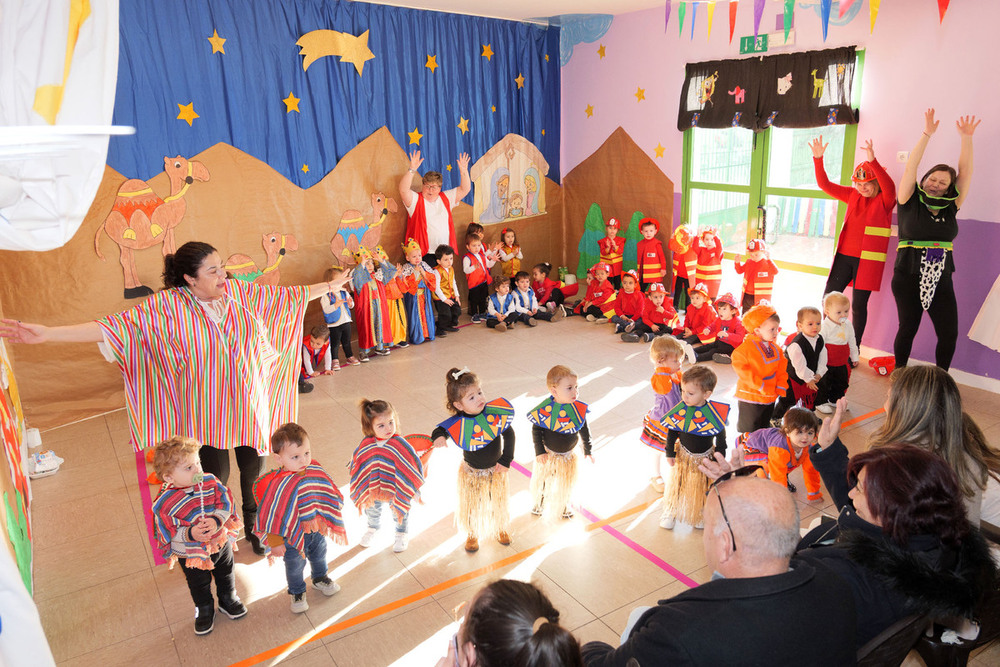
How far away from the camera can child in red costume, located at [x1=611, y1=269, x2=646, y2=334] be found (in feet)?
24.6

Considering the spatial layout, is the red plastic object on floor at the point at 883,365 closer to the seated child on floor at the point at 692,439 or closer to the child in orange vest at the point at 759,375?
the child in orange vest at the point at 759,375

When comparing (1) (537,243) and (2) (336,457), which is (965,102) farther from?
(2) (336,457)

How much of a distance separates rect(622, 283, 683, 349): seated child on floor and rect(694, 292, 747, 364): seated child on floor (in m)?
0.57

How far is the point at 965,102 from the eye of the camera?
5465 millimetres

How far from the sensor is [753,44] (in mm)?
6793

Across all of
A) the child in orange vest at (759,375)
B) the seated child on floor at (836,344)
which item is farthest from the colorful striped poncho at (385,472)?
the seated child on floor at (836,344)

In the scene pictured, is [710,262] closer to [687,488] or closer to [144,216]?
[687,488]

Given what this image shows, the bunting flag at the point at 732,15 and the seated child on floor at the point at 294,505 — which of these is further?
the bunting flag at the point at 732,15

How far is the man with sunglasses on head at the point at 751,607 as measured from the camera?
167cm

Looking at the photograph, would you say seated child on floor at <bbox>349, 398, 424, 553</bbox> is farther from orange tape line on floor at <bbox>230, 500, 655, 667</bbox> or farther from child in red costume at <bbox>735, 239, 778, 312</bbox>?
child in red costume at <bbox>735, 239, 778, 312</bbox>

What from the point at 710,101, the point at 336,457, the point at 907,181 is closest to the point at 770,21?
the point at 710,101

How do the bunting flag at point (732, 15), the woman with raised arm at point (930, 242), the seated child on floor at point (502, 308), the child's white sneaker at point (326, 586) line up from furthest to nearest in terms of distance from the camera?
the seated child on floor at point (502, 308) < the bunting flag at point (732, 15) < the woman with raised arm at point (930, 242) < the child's white sneaker at point (326, 586)

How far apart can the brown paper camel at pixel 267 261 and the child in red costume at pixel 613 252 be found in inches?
134

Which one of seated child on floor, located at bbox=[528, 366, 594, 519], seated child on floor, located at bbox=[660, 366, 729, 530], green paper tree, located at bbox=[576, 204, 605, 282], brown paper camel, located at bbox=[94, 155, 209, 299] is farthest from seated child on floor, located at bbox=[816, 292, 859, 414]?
brown paper camel, located at bbox=[94, 155, 209, 299]
